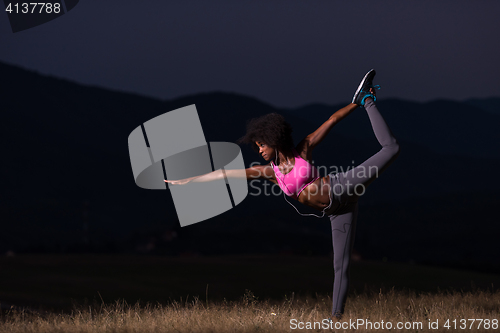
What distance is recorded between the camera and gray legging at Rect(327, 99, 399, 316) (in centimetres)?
617

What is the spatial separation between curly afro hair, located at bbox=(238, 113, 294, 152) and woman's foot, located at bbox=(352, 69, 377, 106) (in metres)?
0.93

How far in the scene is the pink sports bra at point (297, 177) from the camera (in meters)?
6.16

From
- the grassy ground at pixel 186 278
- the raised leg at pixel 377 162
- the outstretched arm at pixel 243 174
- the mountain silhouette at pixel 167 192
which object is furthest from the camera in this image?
the mountain silhouette at pixel 167 192

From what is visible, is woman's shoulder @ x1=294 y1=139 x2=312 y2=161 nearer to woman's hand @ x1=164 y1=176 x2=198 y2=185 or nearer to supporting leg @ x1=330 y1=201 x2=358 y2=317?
supporting leg @ x1=330 y1=201 x2=358 y2=317

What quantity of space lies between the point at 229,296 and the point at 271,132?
7553mm

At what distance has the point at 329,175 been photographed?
6383mm

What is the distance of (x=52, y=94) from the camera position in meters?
117

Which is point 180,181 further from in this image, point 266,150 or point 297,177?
point 297,177

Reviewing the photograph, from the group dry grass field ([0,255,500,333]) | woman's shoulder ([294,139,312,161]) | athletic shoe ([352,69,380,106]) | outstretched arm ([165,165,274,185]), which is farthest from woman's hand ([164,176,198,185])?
athletic shoe ([352,69,380,106])

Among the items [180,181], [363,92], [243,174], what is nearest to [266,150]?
[243,174]

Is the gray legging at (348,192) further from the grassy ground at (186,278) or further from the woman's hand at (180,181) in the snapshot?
the grassy ground at (186,278)

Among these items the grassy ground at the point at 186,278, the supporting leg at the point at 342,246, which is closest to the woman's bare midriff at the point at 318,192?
the supporting leg at the point at 342,246

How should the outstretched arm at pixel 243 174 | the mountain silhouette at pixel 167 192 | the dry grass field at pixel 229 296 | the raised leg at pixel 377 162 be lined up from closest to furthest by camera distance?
the raised leg at pixel 377 162 → the dry grass field at pixel 229 296 → the outstretched arm at pixel 243 174 → the mountain silhouette at pixel 167 192

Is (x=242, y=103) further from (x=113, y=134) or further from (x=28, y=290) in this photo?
(x=28, y=290)
